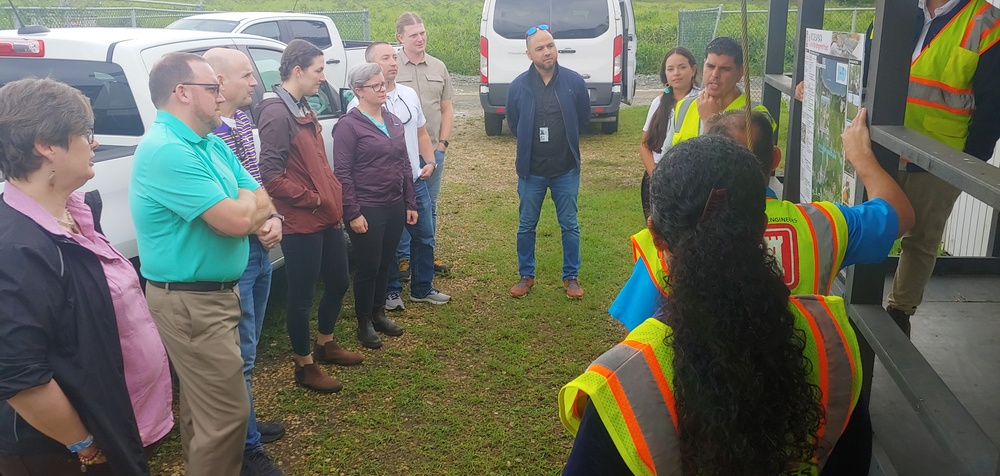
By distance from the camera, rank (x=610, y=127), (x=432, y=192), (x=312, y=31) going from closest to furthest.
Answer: (x=432, y=192)
(x=312, y=31)
(x=610, y=127)

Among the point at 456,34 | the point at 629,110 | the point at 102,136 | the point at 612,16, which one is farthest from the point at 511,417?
the point at 456,34

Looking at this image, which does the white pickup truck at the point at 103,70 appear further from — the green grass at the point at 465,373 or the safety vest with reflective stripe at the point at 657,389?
the safety vest with reflective stripe at the point at 657,389

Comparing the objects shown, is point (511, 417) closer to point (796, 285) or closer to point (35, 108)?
point (796, 285)

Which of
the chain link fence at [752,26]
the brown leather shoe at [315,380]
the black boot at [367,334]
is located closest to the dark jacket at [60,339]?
the brown leather shoe at [315,380]

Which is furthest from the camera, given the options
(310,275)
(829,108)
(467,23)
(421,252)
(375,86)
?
(467,23)

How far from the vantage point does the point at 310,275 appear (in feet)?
13.3

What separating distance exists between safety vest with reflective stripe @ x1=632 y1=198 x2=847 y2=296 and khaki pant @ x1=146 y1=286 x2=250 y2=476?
164 centimetres

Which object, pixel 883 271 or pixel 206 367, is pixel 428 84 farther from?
pixel 883 271

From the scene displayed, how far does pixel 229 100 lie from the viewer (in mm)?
3330

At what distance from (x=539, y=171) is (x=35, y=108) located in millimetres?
3681

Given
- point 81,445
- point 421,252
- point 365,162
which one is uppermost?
point 365,162

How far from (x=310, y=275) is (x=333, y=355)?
703mm

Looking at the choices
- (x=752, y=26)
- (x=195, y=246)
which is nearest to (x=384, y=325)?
(x=195, y=246)

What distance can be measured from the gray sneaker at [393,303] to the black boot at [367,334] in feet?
1.75
